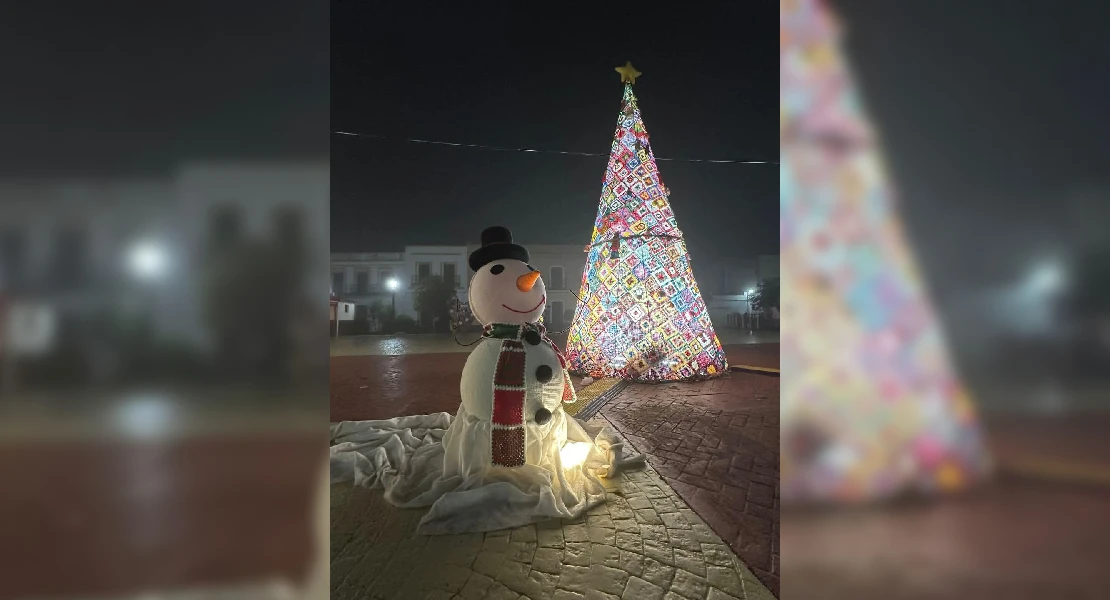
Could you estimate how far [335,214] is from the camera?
11742 millimetres

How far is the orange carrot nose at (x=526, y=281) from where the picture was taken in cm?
324

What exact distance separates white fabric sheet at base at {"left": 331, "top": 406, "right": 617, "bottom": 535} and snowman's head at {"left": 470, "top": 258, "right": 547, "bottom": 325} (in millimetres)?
761

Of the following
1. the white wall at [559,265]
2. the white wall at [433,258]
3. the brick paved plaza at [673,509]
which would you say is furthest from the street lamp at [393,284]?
the brick paved plaza at [673,509]

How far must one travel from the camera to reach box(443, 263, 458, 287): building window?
19.6 metres

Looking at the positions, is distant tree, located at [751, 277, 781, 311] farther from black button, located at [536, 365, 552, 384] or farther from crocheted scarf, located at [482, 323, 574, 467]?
crocheted scarf, located at [482, 323, 574, 467]

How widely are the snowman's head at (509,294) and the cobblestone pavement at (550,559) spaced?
145cm

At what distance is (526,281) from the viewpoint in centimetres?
325

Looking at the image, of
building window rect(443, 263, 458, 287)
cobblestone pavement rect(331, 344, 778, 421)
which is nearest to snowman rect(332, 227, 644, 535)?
cobblestone pavement rect(331, 344, 778, 421)
